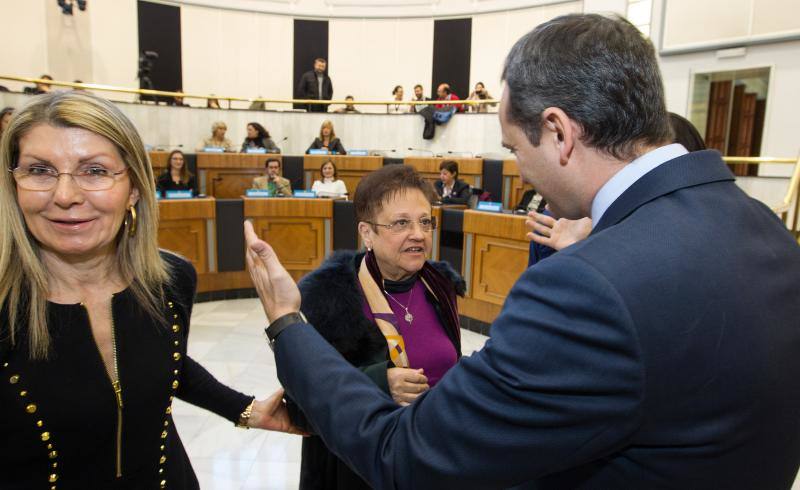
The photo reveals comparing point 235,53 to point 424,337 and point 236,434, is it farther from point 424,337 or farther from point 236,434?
point 424,337

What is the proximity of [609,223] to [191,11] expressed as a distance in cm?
1367

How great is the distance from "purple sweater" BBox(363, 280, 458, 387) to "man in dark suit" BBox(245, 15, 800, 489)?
0.81m

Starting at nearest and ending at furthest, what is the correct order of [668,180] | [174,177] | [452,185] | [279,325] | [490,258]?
[668,180], [279,325], [490,258], [174,177], [452,185]

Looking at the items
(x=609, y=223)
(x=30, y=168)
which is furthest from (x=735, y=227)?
(x=30, y=168)

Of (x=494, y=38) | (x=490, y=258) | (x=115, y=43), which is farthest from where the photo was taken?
(x=494, y=38)

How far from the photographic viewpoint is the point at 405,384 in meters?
1.42

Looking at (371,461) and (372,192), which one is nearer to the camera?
(371,461)

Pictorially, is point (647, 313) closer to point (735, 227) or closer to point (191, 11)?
point (735, 227)

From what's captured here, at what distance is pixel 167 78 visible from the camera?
39.8 feet

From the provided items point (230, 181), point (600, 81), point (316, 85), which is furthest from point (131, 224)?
point (316, 85)

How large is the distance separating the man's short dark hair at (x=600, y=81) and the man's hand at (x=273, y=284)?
0.57 metres

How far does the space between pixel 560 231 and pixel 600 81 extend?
3.25 feet

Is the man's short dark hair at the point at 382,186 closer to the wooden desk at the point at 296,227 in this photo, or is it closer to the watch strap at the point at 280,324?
the watch strap at the point at 280,324

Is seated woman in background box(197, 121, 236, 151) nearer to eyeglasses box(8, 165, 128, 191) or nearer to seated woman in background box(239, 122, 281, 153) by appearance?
seated woman in background box(239, 122, 281, 153)
